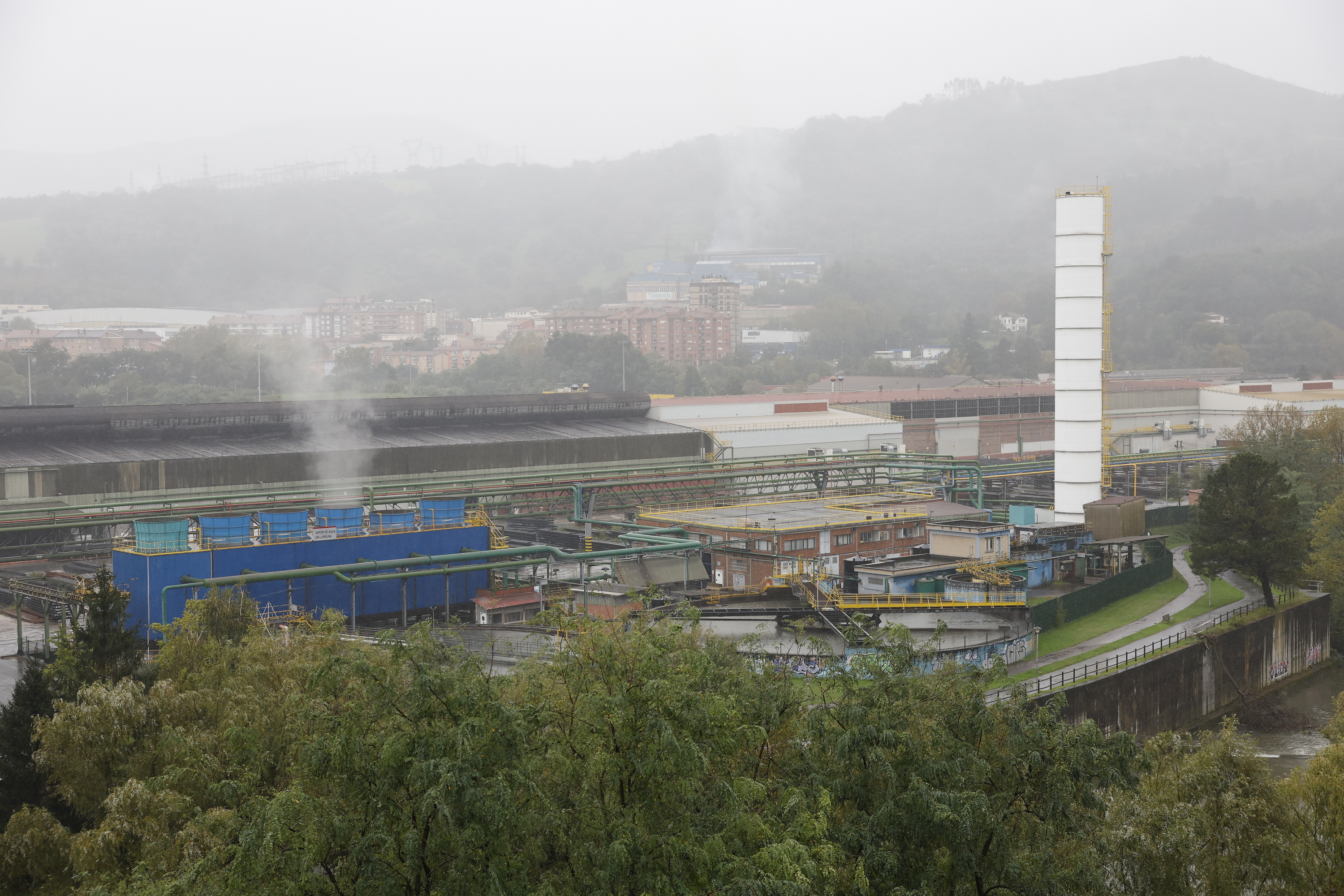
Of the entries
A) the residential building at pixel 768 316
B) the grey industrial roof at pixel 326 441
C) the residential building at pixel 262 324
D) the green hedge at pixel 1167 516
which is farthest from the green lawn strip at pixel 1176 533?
the residential building at pixel 768 316

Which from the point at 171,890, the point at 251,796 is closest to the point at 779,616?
the point at 251,796

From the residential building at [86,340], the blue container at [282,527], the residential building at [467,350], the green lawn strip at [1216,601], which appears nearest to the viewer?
the blue container at [282,527]

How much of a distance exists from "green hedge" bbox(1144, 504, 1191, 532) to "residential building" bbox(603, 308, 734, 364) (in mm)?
87023

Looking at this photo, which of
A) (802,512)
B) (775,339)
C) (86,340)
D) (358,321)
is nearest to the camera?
(802,512)

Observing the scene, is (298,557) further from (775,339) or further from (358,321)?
(775,339)

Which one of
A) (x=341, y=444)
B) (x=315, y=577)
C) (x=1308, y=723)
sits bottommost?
(x=1308, y=723)

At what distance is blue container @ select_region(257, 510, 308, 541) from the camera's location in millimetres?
27891

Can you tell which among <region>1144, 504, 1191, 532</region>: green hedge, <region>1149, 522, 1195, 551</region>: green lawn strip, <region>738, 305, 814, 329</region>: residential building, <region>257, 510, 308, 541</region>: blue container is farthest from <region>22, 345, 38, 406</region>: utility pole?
<region>738, 305, 814, 329</region>: residential building

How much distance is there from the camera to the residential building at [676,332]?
13450 cm

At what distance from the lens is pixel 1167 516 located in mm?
47375

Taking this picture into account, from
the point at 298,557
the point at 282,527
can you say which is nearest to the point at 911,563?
the point at 298,557

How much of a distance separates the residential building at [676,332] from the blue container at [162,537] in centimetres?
10804

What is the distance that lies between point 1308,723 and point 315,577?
75.1 feet

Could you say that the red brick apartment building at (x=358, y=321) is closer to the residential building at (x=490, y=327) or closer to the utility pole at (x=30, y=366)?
the residential building at (x=490, y=327)
